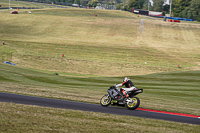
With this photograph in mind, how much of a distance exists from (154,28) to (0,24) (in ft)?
204

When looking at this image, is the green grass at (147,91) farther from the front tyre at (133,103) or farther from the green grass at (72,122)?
the green grass at (72,122)

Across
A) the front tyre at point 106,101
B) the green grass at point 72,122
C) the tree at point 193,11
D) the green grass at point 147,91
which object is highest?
the tree at point 193,11

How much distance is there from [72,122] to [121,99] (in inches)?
236

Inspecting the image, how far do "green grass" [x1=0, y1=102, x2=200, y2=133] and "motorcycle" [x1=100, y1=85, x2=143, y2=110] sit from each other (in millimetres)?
2641

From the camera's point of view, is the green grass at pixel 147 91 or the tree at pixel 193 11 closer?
the green grass at pixel 147 91

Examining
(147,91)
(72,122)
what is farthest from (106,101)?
(147,91)

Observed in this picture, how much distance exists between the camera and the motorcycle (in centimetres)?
1741

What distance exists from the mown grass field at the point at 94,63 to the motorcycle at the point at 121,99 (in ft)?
5.90

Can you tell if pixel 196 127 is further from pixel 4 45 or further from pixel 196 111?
pixel 4 45

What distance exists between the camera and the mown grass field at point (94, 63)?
1481cm

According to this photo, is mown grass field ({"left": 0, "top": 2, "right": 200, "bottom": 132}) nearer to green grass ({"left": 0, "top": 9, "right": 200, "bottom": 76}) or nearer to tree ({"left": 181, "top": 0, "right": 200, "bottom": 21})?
green grass ({"left": 0, "top": 9, "right": 200, "bottom": 76})

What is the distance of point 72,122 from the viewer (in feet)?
42.1

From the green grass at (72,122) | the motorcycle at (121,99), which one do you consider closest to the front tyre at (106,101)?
the motorcycle at (121,99)

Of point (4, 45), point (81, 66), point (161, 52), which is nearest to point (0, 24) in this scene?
point (4, 45)
